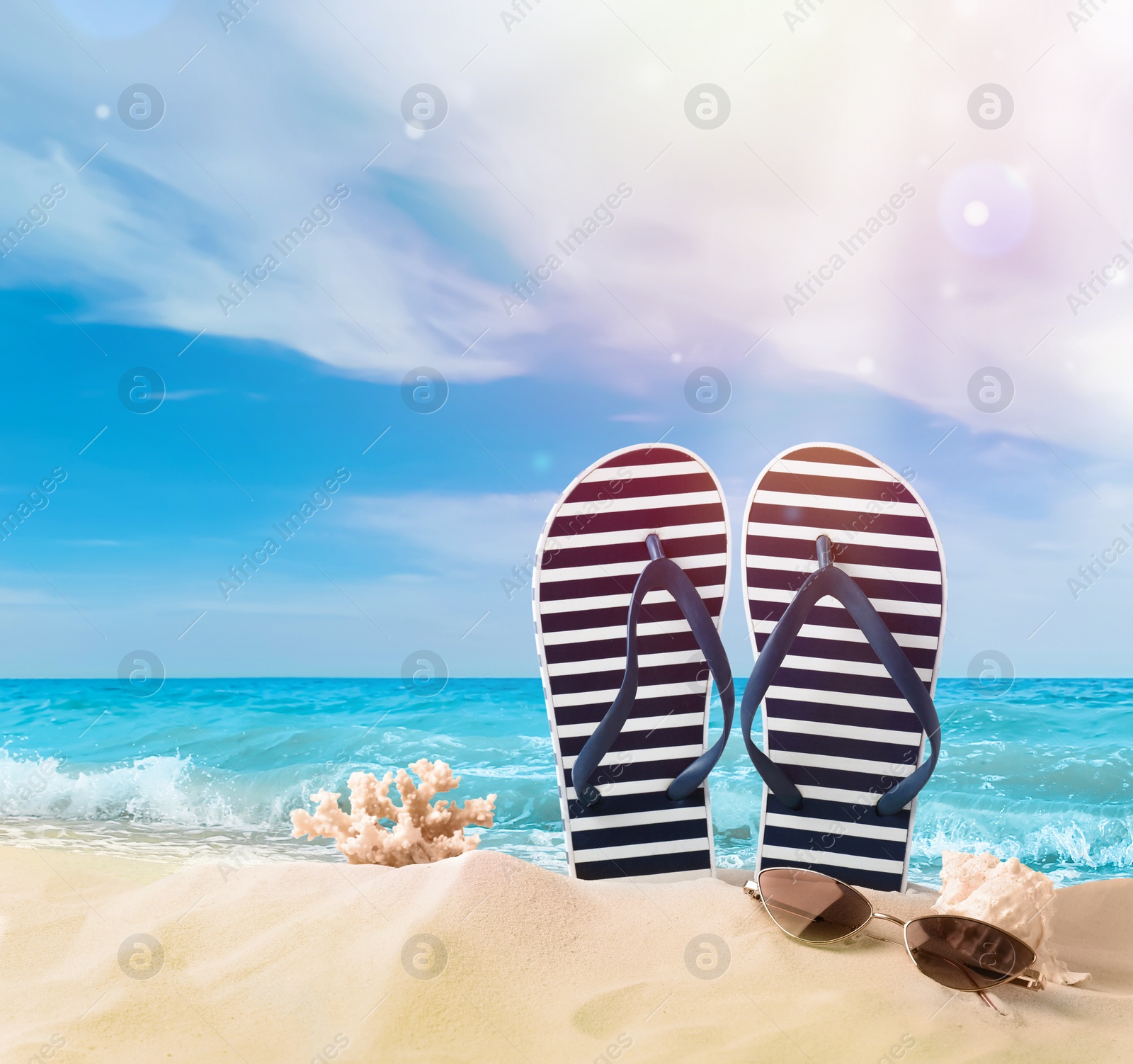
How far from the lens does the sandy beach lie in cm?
144

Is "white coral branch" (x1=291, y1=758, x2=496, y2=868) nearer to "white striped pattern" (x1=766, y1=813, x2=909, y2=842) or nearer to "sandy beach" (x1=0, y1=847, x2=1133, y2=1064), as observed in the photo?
"sandy beach" (x1=0, y1=847, x2=1133, y2=1064)

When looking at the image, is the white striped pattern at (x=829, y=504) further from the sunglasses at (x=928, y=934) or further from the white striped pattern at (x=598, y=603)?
the sunglasses at (x=928, y=934)

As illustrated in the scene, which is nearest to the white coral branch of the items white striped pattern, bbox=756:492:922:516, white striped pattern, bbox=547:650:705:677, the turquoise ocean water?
white striped pattern, bbox=547:650:705:677

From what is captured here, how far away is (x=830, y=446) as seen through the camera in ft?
9.50

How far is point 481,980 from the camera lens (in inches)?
63.2

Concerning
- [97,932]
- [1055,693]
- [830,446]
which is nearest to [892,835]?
[830,446]

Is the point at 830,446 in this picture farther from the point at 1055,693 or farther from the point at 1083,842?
the point at 1055,693

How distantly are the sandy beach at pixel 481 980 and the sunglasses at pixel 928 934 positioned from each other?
0.04m

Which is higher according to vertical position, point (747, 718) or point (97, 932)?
point (747, 718)

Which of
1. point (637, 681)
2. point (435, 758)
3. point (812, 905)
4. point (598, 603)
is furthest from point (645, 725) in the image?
point (435, 758)

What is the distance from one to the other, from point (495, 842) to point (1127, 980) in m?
3.42

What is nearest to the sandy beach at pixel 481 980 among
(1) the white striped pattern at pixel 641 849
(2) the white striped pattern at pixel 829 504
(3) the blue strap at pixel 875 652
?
(3) the blue strap at pixel 875 652

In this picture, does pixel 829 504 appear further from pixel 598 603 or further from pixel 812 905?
pixel 812 905

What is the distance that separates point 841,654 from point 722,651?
58 centimetres
